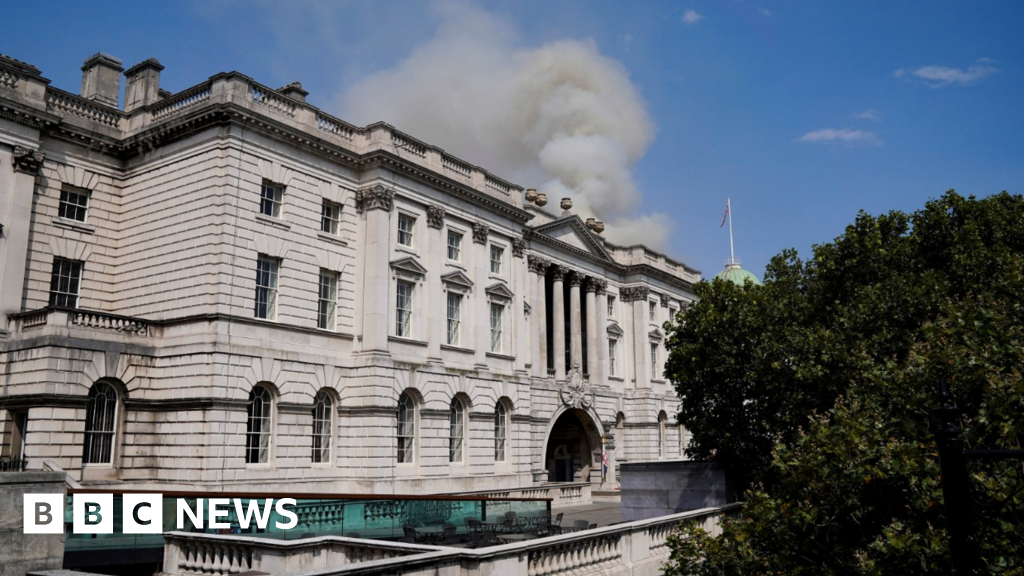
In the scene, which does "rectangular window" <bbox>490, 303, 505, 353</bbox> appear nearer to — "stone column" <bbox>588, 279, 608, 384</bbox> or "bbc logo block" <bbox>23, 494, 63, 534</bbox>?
"stone column" <bbox>588, 279, 608, 384</bbox>

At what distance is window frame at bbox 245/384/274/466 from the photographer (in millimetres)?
30438

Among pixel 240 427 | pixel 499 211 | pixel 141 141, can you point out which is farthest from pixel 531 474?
pixel 141 141

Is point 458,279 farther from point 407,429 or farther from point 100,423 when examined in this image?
point 100,423

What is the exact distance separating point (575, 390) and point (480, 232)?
1413 centimetres

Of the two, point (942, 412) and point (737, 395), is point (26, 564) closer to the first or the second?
point (942, 412)

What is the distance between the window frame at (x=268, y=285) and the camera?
31.7 meters

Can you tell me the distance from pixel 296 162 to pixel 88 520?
18521 mm

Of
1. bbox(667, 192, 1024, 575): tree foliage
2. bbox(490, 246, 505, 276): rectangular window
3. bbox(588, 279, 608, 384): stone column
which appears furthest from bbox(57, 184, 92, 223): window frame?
bbox(588, 279, 608, 384): stone column

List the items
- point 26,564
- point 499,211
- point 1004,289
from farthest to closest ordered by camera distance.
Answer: point 499,211
point 1004,289
point 26,564

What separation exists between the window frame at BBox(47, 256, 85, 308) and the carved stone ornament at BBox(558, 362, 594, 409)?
2745 centimetres

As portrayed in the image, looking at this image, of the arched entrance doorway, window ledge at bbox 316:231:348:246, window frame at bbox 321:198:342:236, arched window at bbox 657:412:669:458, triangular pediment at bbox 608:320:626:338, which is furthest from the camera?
arched window at bbox 657:412:669:458

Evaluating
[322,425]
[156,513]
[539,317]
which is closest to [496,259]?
[539,317]

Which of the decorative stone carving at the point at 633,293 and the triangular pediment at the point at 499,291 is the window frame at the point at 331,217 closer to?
the triangular pediment at the point at 499,291

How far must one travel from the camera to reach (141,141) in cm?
3325
